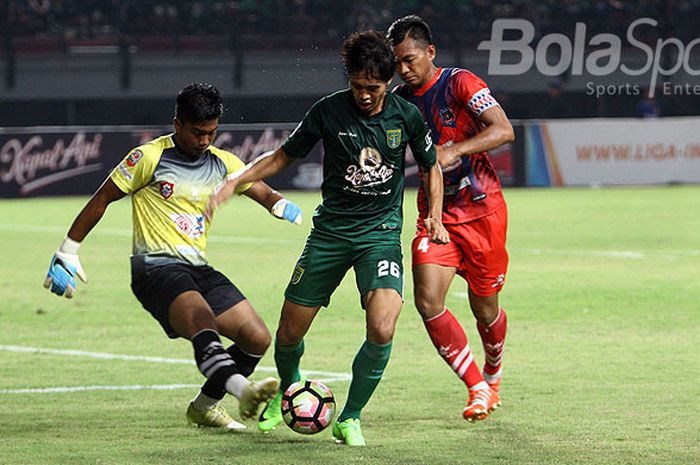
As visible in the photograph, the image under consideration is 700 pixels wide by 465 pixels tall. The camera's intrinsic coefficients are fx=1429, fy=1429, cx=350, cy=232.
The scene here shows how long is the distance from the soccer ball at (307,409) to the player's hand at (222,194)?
954 millimetres

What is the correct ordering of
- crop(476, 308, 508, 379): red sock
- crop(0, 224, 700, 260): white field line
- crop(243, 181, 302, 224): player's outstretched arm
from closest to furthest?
1. crop(243, 181, 302, 224): player's outstretched arm
2. crop(476, 308, 508, 379): red sock
3. crop(0, 224, 700, 260): white field line

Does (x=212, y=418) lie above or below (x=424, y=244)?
below

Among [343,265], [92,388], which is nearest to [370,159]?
[343,265]

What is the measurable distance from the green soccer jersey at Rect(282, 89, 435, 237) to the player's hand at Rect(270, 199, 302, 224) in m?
0.22

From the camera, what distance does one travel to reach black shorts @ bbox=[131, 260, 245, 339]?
6.94 m

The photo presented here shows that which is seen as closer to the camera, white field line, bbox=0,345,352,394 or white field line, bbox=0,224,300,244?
white field line, bbox=0,345,352,394

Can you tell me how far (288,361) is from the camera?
24.1ft

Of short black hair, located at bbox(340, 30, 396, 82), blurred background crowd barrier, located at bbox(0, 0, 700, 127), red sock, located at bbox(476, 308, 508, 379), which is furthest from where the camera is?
blurred background crowd barrier, located at bbox(0, 0, 700, 127)

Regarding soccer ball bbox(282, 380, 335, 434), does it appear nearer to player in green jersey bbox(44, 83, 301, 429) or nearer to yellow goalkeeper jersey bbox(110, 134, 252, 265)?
player in green jersey bbox(44, 83, 301, 429)

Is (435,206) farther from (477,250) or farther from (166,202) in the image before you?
(166,202)

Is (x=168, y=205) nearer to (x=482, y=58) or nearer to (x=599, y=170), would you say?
(x=599, y=170)

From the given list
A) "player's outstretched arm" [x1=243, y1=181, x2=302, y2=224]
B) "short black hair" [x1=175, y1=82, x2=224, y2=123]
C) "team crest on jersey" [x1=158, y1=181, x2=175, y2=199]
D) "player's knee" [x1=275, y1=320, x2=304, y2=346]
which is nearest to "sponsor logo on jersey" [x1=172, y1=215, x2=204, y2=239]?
"team crest on jersey" [x1=158, y1=181, x2=175, y2=199]

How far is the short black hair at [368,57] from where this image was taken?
21.5 ft

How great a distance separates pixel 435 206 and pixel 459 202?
95 centimetres
